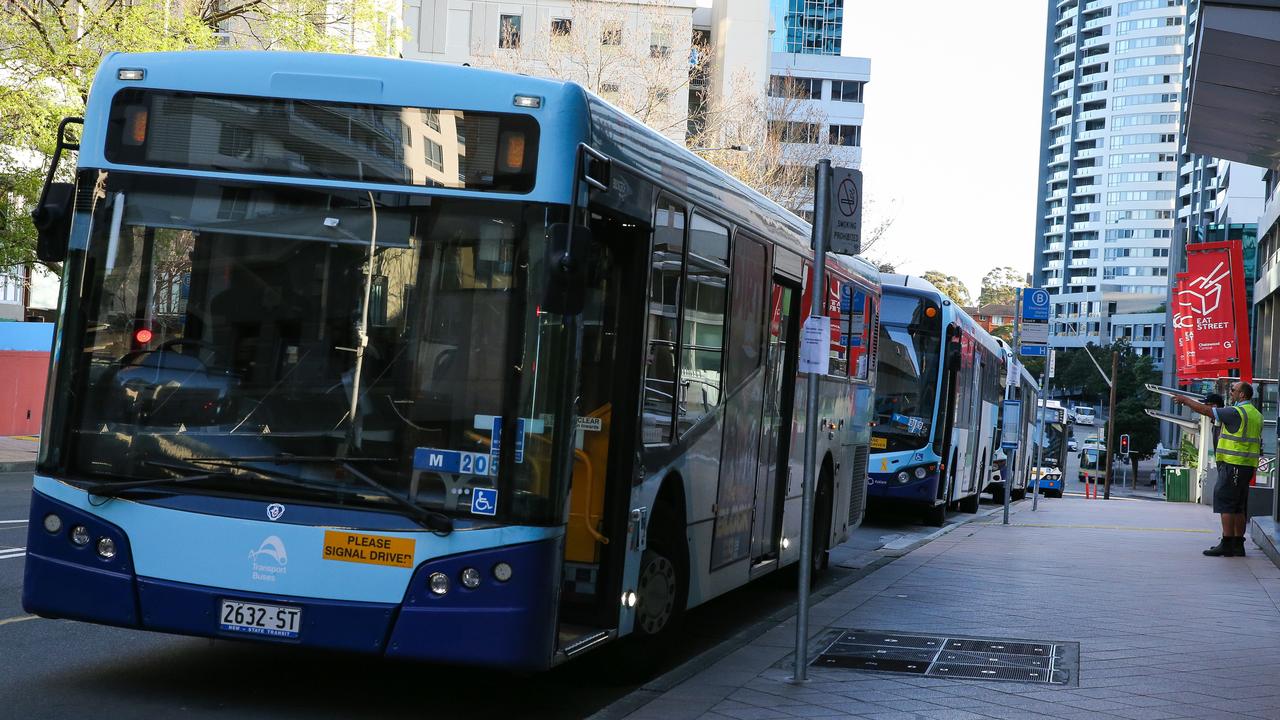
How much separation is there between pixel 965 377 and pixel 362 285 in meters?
16.7

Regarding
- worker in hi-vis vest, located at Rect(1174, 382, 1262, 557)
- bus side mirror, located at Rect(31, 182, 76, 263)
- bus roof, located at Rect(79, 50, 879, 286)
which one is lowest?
worker in hi-vis vest, located at Rect(1174, 382, 1262, 557)

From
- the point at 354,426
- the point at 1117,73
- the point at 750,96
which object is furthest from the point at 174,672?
the point at 1117,73

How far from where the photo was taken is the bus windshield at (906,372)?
20094 millimetres

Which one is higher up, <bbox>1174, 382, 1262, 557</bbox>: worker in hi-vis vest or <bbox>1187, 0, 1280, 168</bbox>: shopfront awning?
<bbox>1187, 0, 1280, 168</bbox>: shopfront awning

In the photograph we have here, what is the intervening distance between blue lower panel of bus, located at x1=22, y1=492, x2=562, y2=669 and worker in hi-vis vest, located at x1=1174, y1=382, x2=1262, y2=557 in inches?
441

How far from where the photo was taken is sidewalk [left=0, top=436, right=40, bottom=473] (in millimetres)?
22188

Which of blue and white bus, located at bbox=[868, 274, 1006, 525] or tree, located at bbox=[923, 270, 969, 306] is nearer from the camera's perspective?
blue and white bus, located at bbox=[868, 274, 1006, 525]

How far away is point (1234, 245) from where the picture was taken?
33938mm

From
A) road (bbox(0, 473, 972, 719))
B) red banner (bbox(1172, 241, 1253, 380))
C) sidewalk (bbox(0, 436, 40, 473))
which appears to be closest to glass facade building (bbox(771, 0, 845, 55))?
red banner (bbox(1172, 241, 1253, 380))

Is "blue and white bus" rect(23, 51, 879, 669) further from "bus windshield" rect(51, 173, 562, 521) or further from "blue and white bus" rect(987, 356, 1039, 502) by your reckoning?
"blue and white bus" rect(987, 356, 1039, 502)

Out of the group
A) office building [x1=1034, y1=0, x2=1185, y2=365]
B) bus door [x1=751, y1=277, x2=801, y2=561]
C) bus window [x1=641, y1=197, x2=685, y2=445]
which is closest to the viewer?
bus window [x1=641, y1=197, x2=685, y2=445]

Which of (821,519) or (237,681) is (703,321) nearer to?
(237,681)

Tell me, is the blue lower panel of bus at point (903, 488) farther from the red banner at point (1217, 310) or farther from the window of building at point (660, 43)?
the window of building at point (660, 43)

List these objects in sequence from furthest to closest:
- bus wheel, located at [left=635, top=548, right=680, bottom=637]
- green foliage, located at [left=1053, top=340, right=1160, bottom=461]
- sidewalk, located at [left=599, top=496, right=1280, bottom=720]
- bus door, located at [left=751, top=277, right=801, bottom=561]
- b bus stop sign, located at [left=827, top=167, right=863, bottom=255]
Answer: green foliage, located at [left=1053, top=340, right=1160, bottom=461] → bus door, located at [left=751, top=277, right=801, bottom=561] → b bus stop sign, located at [left=827, top=167, right=863, bottom=255] → bus wheel, located at [left=635, top=548, right=680, bottom=637] → sidewalk, located at [left=599, top=496, right=1280, bottom=720]
